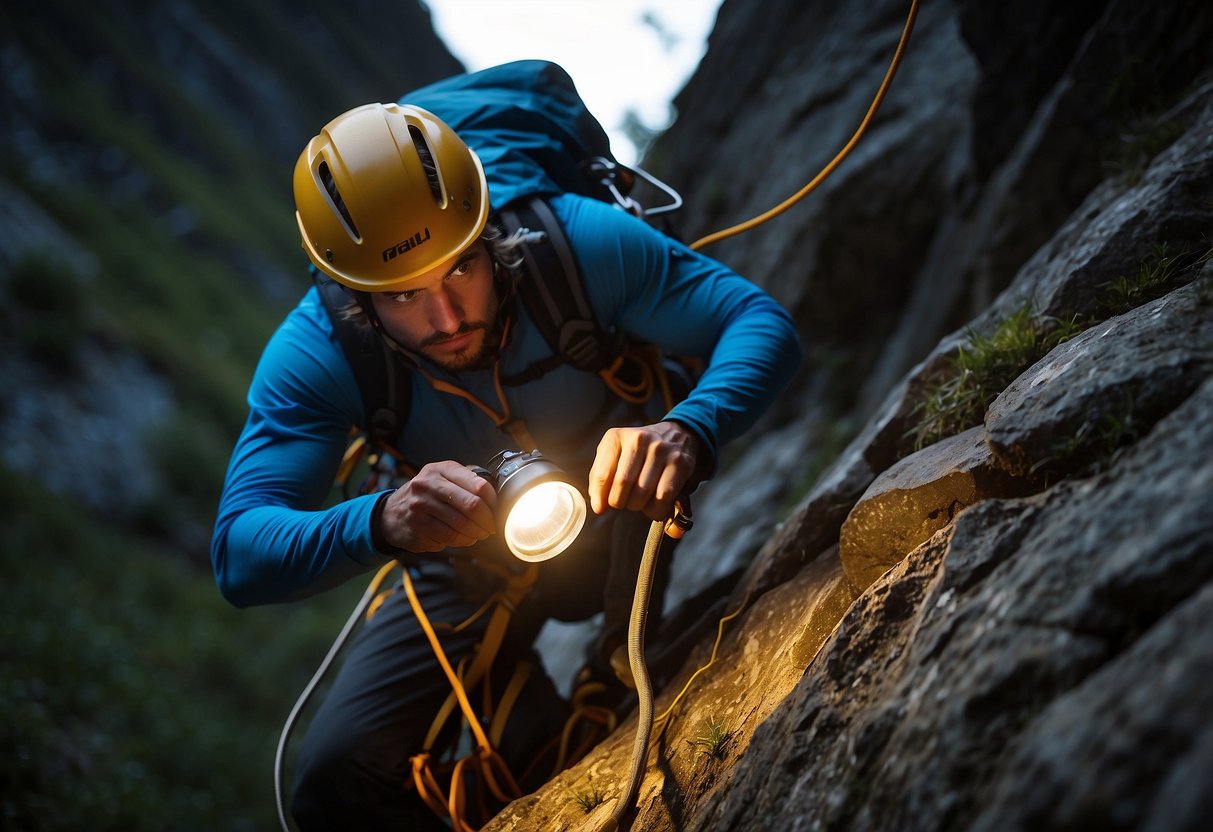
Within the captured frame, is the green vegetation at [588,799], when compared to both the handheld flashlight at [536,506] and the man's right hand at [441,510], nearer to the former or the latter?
the handheld flashlight at [536,506]

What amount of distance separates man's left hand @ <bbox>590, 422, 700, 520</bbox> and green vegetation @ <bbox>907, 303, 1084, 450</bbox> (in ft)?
3.06

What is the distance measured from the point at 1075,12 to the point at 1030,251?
4.15 feet

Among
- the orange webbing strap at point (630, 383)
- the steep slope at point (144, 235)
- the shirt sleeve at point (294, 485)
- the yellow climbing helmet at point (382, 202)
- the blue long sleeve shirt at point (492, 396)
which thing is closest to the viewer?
the shirt sleeve at point (294, 485)

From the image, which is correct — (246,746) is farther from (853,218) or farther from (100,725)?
(853,218)

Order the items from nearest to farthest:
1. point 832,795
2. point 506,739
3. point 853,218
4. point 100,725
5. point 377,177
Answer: point 832,795, point 377,177, point 506,739, point 853,218, point 100,725

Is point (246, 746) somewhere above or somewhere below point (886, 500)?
above

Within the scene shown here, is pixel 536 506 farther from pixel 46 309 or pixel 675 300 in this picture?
pixel 46 309

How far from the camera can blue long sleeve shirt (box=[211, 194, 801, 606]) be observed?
3.06m

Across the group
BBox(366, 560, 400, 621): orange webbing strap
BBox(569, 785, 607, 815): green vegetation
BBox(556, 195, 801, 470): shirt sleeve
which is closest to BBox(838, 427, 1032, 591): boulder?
BBox(556, 195, 801, 470): shirt sleeve

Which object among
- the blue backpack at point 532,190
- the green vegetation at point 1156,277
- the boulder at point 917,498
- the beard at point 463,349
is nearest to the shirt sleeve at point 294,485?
the blue backpack at point 532,190

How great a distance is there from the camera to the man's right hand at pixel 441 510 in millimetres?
2523

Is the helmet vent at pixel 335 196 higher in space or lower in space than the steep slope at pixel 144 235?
lower

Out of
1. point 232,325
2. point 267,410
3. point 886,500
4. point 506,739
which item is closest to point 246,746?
point 506,739

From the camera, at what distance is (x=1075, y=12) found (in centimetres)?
430
